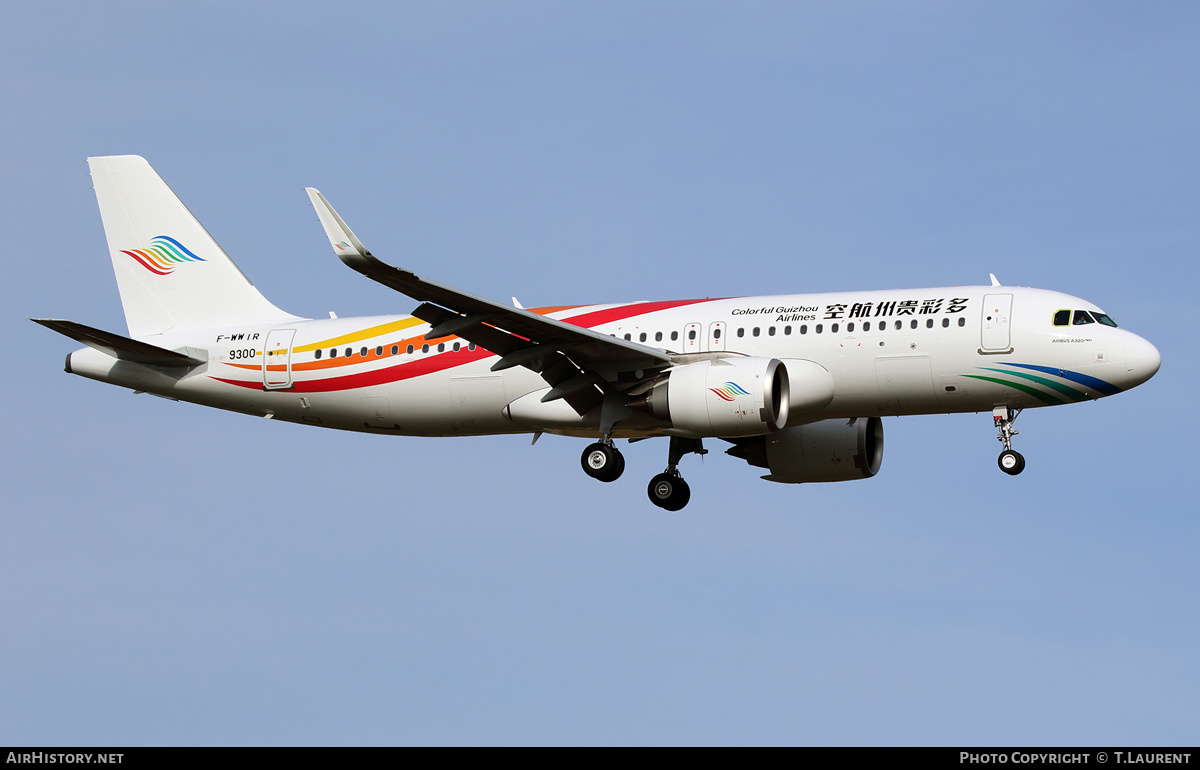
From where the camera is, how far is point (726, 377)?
33.4m

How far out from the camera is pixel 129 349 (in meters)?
38.4

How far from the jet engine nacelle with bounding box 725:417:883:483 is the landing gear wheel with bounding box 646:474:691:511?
8.61 feet

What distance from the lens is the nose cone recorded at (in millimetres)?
33281

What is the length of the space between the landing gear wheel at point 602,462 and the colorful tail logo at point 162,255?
42.0ft

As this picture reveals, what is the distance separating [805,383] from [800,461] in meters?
5.94

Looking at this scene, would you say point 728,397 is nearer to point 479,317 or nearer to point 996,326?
point 479,317

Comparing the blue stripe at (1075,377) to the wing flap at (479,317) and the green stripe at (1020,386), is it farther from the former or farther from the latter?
the wing flap at (479,317)

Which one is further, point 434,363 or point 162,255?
point 162,255

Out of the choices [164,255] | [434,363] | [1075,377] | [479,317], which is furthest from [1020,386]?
[164,255]

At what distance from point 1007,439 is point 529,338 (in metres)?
10.9

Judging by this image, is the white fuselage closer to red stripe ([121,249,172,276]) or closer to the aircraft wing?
the aircraft wing

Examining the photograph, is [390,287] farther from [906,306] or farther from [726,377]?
[906,306]

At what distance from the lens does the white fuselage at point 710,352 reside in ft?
110
